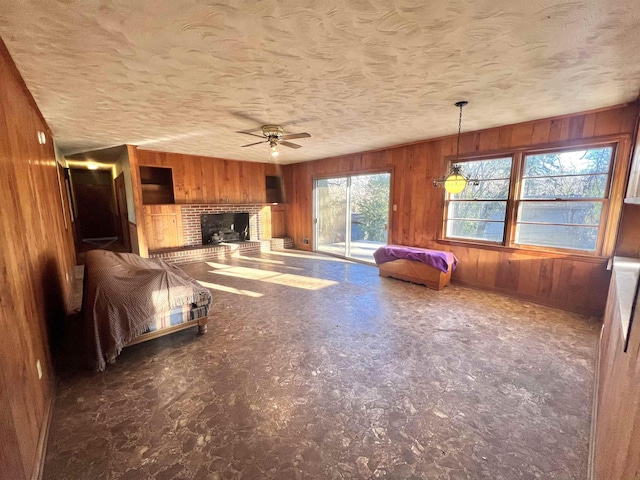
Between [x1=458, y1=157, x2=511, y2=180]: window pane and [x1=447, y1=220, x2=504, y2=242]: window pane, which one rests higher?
[x1=458, y1=157, x2=511, y2=180]: window pane

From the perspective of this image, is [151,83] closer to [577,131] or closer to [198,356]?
[198,356]

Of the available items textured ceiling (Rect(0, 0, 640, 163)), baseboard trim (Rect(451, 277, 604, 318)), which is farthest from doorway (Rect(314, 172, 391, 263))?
textured ceiling (Rect(0, 0, 640, 163))

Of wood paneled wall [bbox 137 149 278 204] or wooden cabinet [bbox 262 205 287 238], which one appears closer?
wood paneled wall [bbox 137 149 278 204]

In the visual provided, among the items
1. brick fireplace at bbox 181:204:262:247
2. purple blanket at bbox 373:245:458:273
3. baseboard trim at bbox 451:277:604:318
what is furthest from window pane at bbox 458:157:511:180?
brick fireplace at bbox 181:204:262:247

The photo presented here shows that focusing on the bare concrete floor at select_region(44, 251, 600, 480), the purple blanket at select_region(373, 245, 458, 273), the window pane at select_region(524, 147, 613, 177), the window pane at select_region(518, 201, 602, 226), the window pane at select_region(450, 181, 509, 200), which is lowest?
the bare concrete floor at select_region(44, 251, 600, 480)

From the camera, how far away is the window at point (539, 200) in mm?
3229

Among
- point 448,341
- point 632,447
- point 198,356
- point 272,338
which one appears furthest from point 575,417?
point 198,356

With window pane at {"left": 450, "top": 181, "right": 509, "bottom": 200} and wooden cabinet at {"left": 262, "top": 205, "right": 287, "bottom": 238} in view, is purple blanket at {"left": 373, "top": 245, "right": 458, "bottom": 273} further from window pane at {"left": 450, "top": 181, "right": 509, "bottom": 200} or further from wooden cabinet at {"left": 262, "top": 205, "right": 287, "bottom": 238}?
wooden cabinet at {"left": 262, "top": 205, "right": 287, "bottom": 238}

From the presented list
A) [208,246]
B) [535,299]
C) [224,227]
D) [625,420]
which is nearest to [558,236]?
[535,299]

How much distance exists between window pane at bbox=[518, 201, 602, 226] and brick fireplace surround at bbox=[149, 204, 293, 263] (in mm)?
5683

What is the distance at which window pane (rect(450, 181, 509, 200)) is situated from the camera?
3.91 m

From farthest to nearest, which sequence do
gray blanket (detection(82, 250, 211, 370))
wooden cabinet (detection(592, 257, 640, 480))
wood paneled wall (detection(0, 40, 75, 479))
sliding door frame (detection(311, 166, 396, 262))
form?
sliding door frame (detection(311, 166, 396, 262)) → gray blanket (detection(82, 250, 211, 370)) → wood paneled wall (detection(0, 40, 75, 479)) → wooden cabinet (detection(592, 257, 640, 480))

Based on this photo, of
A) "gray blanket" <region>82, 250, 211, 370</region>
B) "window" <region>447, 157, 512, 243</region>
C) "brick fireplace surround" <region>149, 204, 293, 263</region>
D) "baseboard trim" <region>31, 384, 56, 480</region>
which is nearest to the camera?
"baseboard trim" <region>31, 384, 56, 480</region>

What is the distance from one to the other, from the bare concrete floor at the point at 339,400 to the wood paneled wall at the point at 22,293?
0.26 meters
